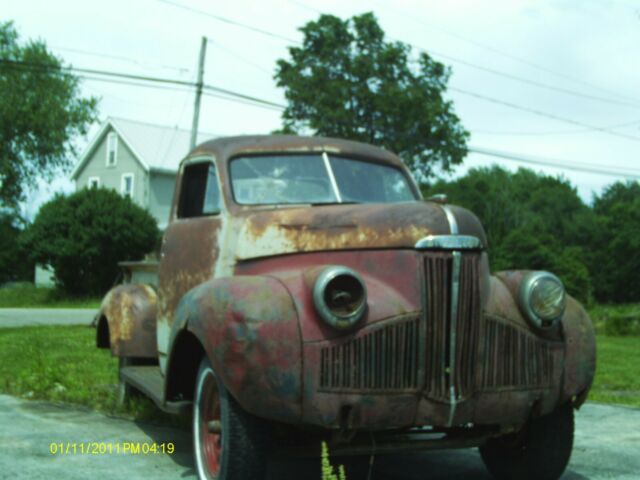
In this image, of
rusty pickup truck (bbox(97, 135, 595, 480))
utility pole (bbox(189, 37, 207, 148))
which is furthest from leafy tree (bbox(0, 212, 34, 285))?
rusty pickup truck (bbox(97, 135, 595, 480))

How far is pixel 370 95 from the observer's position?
4216cm

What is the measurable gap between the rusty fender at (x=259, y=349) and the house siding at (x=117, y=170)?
37.6 meters

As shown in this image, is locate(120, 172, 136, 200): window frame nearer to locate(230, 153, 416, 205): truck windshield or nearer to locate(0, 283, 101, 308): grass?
locate(0, 283, 101, 308): grass

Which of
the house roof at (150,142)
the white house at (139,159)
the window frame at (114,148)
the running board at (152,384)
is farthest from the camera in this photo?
the window frame at (114,148)

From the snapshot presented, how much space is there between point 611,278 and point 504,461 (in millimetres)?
49919

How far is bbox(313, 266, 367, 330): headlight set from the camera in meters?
4.09

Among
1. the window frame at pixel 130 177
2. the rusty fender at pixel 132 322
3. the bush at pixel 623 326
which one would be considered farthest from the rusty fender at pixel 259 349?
the window frame at pixel 130 177

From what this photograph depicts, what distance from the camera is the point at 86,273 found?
31938 mm

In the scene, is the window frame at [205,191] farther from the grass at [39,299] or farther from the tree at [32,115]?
the tree at [32,115]

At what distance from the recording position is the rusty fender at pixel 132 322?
647 centimetres

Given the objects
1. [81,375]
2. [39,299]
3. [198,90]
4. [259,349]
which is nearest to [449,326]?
[259,349]

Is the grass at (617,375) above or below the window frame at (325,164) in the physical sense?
below

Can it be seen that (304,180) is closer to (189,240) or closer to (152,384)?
(189,240)

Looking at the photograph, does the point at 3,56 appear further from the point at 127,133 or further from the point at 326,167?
the point at 326,167
